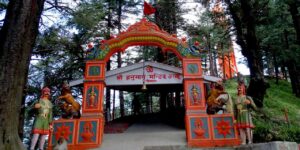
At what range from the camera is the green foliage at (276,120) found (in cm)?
709

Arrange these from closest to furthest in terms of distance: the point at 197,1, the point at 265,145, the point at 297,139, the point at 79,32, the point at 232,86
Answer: the point at 265,145 → the point at 297,139 → the point at 79,32 → the point at 197,1 → the point at 232,86

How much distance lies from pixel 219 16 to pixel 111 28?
21.7 feet

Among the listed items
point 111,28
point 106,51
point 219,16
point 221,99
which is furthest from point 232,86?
point 106,51

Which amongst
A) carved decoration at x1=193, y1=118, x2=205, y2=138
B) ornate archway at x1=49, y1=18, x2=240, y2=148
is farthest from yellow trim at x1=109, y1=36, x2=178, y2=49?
carved decoration at x1=193, y1=118, x2=205, y2=138

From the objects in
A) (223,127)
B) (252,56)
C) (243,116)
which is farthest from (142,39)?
(252,56)

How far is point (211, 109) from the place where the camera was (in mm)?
7695

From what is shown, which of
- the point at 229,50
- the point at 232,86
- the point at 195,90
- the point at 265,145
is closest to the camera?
the point at 265,145

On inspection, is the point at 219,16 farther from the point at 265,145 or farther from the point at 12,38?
the point at 12,38

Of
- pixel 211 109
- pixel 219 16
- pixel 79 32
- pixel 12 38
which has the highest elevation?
pixel 219 16

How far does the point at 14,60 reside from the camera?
4.32m

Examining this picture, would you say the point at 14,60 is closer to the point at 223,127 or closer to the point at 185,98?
the point at 185,98

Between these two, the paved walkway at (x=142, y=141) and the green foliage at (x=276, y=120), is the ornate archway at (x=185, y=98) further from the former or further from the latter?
the green foliage at (x=276, y=120)

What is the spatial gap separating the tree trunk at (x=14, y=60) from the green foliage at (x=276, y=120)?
665cm

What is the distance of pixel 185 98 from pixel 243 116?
1.82 meters
